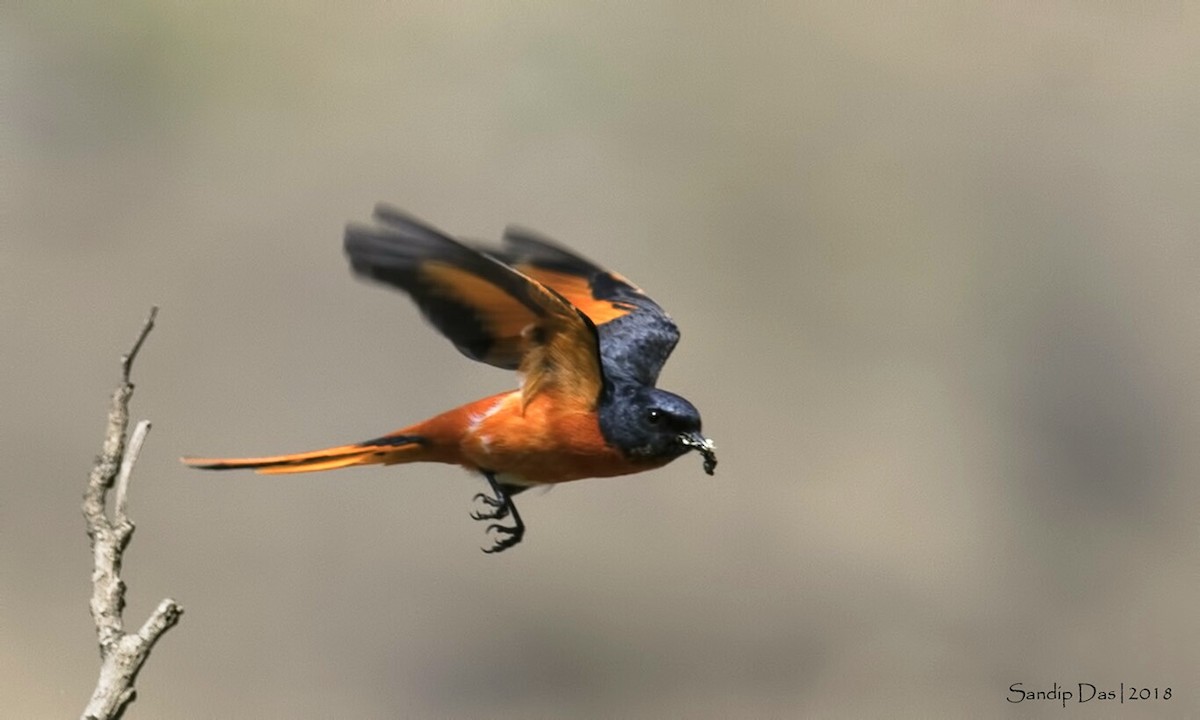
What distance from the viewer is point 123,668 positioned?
3299 millimetres

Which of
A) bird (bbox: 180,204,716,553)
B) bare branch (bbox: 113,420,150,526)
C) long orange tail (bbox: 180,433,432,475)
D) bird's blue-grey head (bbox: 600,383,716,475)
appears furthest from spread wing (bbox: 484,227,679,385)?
bare branch (bbox: 113,420,150,526)

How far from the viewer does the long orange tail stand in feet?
15.8

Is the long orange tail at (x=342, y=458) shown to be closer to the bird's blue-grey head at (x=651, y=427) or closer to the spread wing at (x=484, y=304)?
the spread wing at (x=484, y=304)

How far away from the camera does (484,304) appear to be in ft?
16.3

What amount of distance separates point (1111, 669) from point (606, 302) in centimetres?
677

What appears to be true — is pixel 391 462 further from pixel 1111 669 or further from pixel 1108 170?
pixel 1108 170

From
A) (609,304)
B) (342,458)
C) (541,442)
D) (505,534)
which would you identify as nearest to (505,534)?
(505,534)

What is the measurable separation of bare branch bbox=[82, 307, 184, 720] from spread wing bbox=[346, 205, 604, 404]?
1.10 m

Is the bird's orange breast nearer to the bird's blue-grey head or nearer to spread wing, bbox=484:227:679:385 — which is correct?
the bird's blue-grey head

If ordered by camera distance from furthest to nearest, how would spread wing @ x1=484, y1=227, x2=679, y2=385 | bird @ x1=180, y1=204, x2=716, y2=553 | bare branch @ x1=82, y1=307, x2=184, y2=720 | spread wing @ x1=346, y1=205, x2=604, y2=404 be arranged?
spread wing @ x1=484, y1=227, x2=679, y2=385 → bird @ x1=180, y1=204, x2=716, y2=553 → spread wing @ x1=346, y1=205, x2=604, y2=404 → bare branch @ x1=82, y1=307, x2=184, y2=720

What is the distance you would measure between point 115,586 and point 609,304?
345 cm

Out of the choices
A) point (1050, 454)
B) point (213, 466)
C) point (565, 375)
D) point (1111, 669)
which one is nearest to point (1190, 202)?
point (1050, 454)

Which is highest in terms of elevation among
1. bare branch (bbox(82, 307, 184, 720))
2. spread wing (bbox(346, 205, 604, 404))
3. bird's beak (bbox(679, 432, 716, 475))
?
spread wing (bbox(346, 205, 604, 404))

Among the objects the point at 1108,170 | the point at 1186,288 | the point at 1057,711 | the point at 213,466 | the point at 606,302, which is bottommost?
the point at 1057,711
